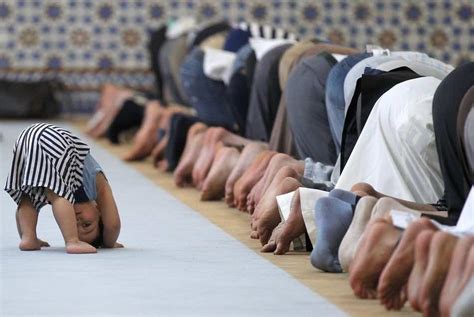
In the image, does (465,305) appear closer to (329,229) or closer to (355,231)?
(355,231)

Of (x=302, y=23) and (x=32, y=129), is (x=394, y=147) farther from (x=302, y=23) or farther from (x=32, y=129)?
(x=302, y=23)

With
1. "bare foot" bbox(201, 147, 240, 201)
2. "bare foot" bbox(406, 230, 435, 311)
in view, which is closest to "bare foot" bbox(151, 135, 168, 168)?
"bare foot" bbox(201, 147, 240, 201)

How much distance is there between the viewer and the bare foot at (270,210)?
7.11 meters

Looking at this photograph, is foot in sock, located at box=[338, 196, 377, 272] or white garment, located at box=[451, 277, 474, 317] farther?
foot in sock, located at box=[338, 196, 377, 272]

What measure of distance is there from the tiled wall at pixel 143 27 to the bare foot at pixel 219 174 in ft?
29.4

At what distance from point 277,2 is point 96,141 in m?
3.95

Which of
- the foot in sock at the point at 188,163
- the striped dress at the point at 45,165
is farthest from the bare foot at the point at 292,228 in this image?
the foot in sock at the point at 188,163

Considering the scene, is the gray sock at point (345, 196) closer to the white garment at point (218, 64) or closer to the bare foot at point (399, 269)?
the bare foot at point (399, 269)

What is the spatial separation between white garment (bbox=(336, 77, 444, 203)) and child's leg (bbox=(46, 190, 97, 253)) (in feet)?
3.99

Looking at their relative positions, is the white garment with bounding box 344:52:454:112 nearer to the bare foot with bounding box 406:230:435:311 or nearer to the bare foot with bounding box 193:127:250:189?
the bare foot with bounding box 193:127:250:189

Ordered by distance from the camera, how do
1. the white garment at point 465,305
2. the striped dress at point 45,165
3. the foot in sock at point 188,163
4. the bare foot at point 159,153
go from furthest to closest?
the bare foot at point 159,153 → the foot in sock at point 188,163 → the striped dress at point 45,165 → the white garment at point 465,305

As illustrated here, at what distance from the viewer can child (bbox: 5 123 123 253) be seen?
6582mm

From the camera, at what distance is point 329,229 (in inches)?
242

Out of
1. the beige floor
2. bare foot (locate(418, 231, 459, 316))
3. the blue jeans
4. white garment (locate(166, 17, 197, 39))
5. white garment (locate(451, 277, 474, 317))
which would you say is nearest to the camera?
white garment (locate(451, 277, 474, 317))
